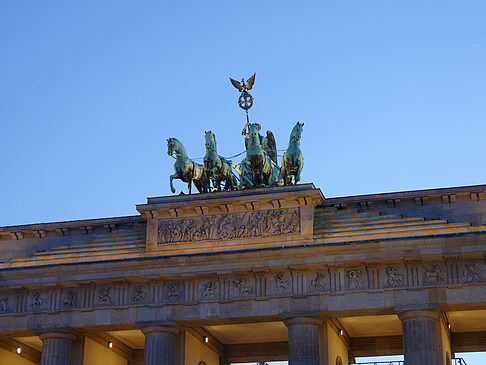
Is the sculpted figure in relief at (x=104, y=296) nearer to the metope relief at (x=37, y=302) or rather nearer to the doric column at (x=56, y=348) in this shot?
the doric column at (x=56, y=348)

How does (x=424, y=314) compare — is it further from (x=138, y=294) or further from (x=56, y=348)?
(x=56, y=348)

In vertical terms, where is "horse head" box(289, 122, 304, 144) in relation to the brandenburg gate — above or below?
above

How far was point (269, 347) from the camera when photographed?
40.9 metres

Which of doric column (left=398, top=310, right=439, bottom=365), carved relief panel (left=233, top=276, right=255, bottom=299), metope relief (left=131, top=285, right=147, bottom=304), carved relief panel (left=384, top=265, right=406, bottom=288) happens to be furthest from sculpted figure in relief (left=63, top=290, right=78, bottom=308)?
doric column (left=398, top=310, right=439, bottom=365)

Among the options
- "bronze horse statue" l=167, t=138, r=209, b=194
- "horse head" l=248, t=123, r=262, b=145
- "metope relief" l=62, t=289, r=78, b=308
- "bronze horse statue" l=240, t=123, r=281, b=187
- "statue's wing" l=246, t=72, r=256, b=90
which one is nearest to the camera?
"metope relief" l=62, t=289, r=78, b=308

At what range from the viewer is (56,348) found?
36.4 metres

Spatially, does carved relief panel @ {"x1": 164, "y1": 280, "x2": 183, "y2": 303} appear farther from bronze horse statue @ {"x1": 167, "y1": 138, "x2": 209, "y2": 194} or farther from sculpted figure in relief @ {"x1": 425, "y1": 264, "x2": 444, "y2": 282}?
sculpted figure in relief @ {"x1": 425, "y1": 264, "x2": 444, "y2": 282}

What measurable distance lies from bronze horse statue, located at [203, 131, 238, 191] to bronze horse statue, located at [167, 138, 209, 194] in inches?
14.6

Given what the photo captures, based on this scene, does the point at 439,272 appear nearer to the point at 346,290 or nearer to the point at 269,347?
the point at 346,290

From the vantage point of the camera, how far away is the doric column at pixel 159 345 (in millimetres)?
35312

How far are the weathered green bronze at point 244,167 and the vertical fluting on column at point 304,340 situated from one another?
648 cm

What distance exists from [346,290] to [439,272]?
3507mm

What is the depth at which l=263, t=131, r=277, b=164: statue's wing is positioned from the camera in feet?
141

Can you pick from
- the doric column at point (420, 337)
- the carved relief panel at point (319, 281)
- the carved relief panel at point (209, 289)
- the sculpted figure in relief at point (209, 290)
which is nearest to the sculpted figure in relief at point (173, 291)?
the carved relief panel at point (209, 289)
